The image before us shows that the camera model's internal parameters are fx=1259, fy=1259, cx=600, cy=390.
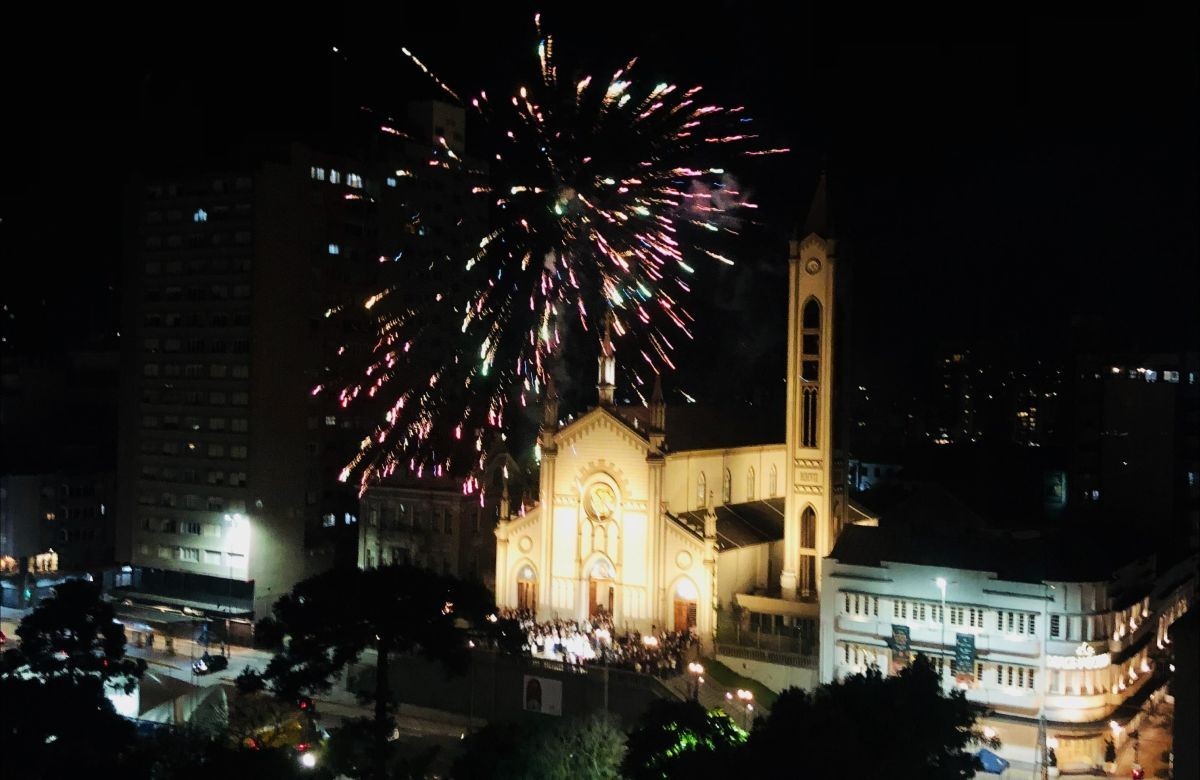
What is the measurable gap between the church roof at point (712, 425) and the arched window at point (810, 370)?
5317mm

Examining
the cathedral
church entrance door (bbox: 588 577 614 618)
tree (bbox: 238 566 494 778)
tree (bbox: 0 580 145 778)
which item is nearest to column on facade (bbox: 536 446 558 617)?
the cathedral

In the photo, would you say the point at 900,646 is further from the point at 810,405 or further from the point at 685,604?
the point at 810,405

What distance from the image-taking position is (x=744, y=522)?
182ft

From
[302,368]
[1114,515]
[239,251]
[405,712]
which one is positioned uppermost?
[239,251]

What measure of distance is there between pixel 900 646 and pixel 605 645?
11.3 m

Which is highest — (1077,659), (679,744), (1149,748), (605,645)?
(1077,659)

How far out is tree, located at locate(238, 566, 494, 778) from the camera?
3628 cm

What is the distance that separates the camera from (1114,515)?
63281 mm

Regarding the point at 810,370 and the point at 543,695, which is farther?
the point at 810,370

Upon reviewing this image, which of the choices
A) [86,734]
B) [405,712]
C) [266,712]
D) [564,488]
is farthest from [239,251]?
[86,734]

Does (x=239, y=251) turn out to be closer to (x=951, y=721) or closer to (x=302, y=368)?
(x=302, y=368)

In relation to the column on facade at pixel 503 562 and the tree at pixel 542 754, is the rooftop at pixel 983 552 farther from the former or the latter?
the column on facade at pixel 503 562

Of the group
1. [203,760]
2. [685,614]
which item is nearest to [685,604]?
[685,614]

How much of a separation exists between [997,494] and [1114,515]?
1135cm
